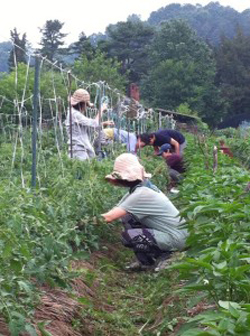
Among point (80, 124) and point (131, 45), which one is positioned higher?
point (131, 45)

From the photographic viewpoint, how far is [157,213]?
543 centimetres

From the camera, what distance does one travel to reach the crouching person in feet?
17.6

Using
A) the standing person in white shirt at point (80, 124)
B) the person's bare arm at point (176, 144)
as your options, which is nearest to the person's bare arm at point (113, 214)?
the standing person in white shirt at point (80, 124)

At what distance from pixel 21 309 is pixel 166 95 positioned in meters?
45.2

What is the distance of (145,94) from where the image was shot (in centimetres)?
4897

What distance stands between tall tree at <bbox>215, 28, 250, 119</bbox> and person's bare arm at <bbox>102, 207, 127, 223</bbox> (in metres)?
46.0

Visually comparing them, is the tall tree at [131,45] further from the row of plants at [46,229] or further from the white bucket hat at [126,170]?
the white bucket hat at [126,170]

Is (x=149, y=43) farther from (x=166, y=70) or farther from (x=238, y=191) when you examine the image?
(x=238, y=191)

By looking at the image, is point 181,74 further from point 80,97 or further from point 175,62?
point 80,97

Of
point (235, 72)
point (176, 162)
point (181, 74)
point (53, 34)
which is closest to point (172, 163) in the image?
point (176, 162)

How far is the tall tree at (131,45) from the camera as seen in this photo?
172 ft

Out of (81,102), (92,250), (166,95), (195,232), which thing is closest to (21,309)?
(195,232)

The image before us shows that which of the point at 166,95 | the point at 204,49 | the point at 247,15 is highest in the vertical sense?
the point at 247,15

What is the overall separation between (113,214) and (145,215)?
1.10 feet
